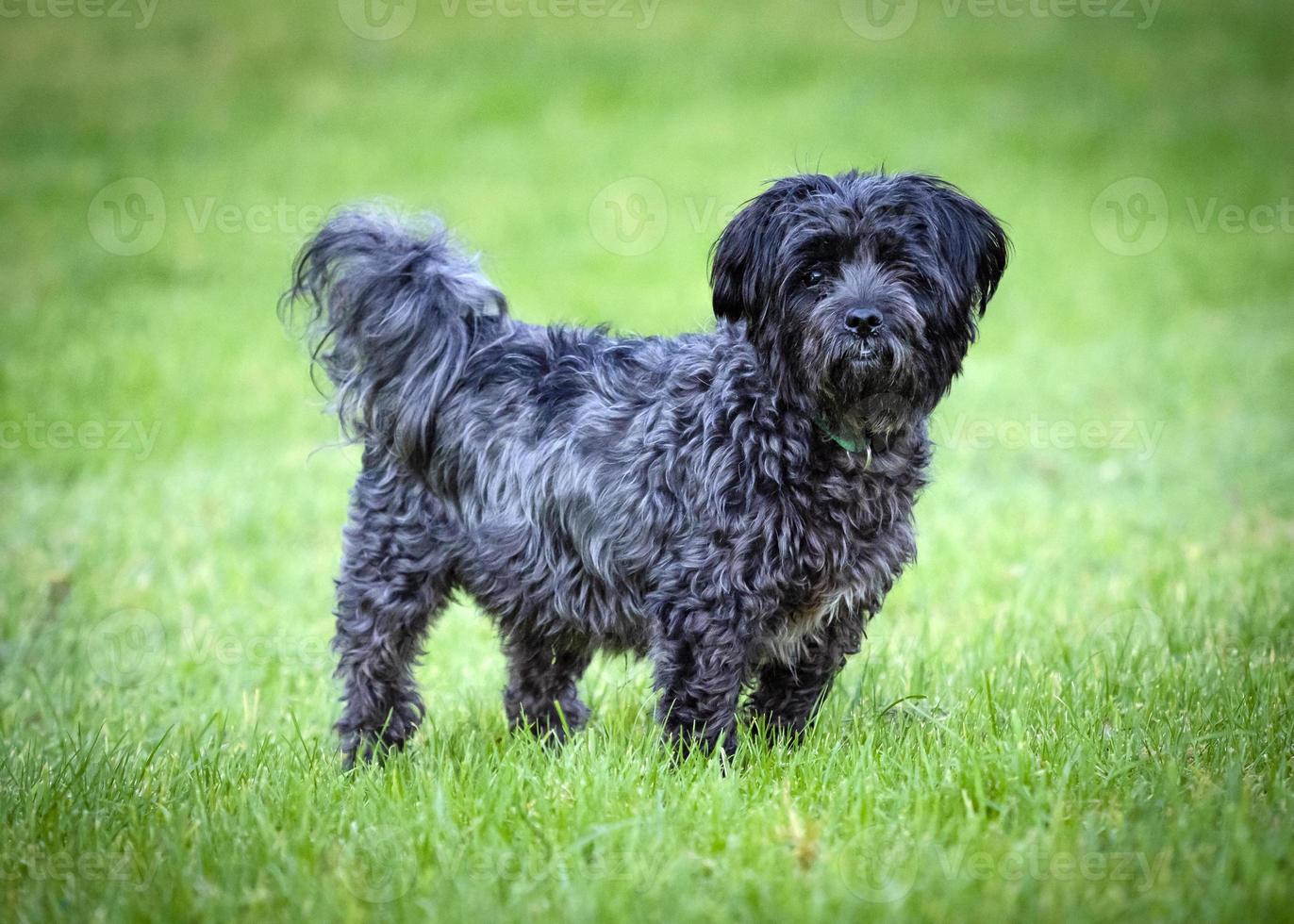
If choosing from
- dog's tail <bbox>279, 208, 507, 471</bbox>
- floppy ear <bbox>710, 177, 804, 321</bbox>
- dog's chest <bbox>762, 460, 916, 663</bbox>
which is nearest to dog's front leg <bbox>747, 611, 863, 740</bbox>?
dog's chest <bbox>762, 460, 916, 663</bbox>

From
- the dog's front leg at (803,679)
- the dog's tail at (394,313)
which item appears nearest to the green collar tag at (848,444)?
the dog's front leg at (803,679)

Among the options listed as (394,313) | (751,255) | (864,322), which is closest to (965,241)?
(864,322)

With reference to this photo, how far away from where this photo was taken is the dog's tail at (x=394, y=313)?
501cm

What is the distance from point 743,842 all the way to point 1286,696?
98.6 inches

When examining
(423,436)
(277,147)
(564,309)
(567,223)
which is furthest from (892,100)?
(423,436)

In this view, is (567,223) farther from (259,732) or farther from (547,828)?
(547,828)

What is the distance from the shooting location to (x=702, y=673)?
169 inches

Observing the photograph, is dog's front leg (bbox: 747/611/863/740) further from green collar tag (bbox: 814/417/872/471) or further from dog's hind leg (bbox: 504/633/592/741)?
dog's hind leg (bbox: 504/633/592/741)

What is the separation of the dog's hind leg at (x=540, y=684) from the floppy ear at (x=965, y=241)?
2341 mm

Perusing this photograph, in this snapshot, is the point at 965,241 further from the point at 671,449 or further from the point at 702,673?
the point at 702,673

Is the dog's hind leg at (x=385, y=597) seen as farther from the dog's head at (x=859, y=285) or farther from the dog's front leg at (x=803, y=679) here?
the dog's head at (x=859, y=285)

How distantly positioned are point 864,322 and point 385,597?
241 cm

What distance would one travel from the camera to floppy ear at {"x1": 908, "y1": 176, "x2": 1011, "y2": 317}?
431 centimetres

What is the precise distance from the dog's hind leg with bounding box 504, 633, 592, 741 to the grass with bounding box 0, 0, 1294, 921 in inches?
7.0
